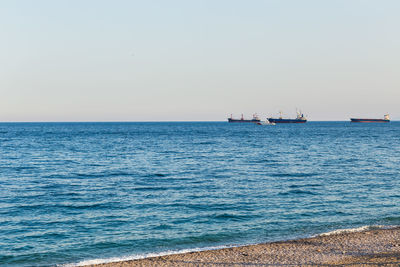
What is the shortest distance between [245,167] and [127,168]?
499 inches

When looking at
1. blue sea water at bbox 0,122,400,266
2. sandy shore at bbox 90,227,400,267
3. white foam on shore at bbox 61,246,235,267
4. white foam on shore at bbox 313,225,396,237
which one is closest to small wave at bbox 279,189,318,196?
blue sea water at bbox 0,122,400,266

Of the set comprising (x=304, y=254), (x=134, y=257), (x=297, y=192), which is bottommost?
(x=134, y=257)

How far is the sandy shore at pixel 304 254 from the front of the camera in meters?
12.8

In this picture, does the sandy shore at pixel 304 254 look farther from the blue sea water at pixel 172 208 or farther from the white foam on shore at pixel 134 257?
the blue sea water at pixel 172 208

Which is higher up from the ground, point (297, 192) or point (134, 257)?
point (297, 192)

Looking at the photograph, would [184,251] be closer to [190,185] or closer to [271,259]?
[271,259]

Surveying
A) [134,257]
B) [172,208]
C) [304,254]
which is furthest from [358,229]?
[134,257]

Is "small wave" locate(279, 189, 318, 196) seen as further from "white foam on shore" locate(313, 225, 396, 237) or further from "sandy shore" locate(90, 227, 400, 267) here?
"sandy shore" locate(90, 227, 400, 267)

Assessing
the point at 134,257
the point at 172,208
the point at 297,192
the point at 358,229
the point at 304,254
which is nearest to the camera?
the point at 304,254

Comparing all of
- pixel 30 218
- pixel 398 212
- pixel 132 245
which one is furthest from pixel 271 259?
pixel 30 218

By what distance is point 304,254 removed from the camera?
45.1 feet

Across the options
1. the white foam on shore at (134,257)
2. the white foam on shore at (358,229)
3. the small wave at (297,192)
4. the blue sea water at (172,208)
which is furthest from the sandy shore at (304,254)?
the small wave at (297,192)

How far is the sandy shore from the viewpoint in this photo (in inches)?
506

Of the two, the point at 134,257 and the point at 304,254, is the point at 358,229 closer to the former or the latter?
the point at 304,254
